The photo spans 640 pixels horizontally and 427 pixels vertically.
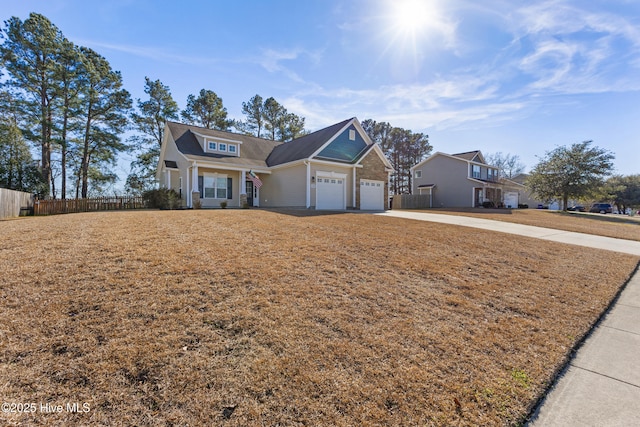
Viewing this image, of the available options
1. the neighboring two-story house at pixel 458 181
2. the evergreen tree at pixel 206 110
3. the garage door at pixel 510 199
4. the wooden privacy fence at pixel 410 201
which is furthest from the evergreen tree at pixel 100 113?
the garage door at pixel 510 199

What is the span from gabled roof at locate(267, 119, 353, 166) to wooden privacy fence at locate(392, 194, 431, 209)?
11.1 metres

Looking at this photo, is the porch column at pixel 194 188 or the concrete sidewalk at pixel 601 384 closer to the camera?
the concrete sidewalk at pixel 601 384

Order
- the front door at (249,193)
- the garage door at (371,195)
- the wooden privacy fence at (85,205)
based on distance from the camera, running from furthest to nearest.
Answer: the front door at (249,193), the garage door at (371,195), the wooden privacy fence at (85,205)

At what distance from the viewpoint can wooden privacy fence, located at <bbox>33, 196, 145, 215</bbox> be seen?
15695 millimetres

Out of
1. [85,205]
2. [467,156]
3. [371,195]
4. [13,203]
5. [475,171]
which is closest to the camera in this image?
[13,203]

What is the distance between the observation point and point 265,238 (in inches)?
261

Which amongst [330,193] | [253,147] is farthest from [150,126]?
[330,193]

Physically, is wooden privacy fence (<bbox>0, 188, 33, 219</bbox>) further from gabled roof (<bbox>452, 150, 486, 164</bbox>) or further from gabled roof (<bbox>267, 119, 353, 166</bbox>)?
gabled roof (<bbox>452, 150, 486, 164</bbox>)

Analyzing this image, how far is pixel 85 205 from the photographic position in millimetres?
16750

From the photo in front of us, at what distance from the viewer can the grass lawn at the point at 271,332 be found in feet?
7.02

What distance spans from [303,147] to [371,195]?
6.06m

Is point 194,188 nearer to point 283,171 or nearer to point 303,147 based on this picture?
point 283,171

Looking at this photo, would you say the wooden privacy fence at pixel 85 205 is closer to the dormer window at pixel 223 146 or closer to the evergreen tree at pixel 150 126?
the dormer window at pixel 223 146

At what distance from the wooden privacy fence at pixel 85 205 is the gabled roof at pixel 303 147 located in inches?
374
